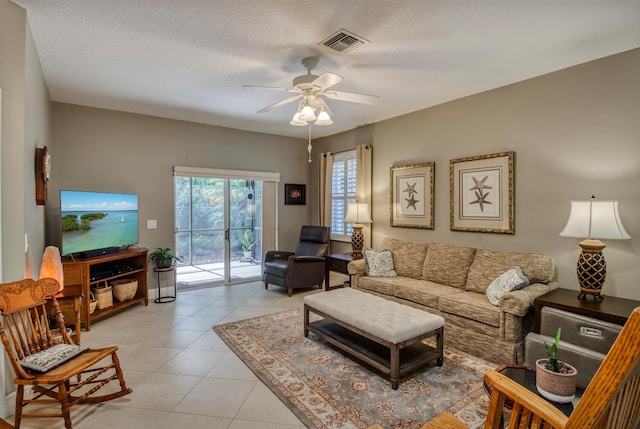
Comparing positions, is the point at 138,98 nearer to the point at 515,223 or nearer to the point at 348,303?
the point at 348,303

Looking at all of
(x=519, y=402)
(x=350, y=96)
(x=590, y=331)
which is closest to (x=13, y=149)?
(x=350, y=96)

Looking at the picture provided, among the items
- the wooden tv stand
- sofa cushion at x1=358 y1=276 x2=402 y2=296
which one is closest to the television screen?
the wooden tv stand

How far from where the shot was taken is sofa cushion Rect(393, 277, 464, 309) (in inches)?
135

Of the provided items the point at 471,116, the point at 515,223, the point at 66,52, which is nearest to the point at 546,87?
the point at 471,116

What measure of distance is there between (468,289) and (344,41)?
2.89 metres

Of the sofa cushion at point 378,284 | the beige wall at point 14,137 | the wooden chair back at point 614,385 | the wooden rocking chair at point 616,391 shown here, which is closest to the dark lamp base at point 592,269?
the sofa cushion at point 378,284

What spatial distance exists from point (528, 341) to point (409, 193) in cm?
249

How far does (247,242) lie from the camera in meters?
5.90

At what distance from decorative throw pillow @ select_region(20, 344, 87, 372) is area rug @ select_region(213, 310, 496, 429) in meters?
1.31

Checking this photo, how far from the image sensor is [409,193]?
15.3 ft

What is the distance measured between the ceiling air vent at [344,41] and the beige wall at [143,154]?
3348 mm

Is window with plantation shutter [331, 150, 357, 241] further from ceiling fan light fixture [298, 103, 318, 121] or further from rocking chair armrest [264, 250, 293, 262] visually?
ceiling fan light fixture [298, 103, 318, 121]

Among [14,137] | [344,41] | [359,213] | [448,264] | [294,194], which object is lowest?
[448,264]

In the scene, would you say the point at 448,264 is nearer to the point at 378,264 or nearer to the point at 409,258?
the point at 409,258
